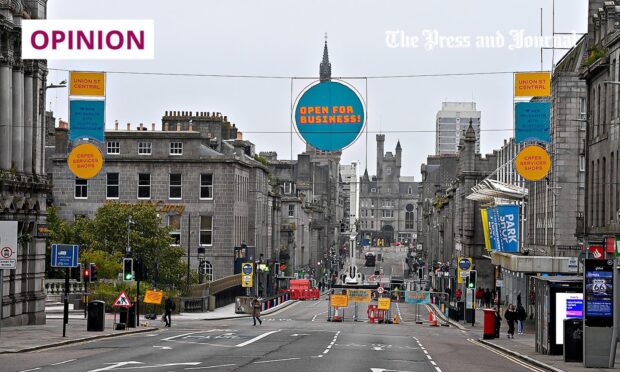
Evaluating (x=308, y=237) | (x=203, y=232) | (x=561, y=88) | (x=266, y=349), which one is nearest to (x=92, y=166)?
(x=266, y=349)

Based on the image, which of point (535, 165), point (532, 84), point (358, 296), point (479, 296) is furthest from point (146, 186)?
point (532, 84)

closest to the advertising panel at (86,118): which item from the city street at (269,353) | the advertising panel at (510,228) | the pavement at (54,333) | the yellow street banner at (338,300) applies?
the city street at (269,353)

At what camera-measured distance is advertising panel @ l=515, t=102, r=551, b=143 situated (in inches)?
1544

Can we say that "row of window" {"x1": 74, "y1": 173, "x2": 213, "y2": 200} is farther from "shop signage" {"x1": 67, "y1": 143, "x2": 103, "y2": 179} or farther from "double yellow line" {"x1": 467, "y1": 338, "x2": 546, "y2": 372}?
"shop signage" {"x1": 67, "y1": 143, "x2": 103, "y2": 179}

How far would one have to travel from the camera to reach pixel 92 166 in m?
40.8

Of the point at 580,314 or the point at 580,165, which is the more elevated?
the point at 580,165

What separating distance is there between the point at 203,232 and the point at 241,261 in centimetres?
370

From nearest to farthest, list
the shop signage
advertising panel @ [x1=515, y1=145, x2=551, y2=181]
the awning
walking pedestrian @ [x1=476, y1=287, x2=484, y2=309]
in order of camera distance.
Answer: the shop signage
advertising panel @ [x1=515, y1=145, x2=551, y2=181]
the awning
walking pedestrian @ [x1=476, y1=287, x2=484, y2=309]

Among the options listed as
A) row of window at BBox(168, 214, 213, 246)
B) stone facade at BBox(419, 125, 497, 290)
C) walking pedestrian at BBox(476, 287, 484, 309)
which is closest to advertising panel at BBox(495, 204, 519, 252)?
walking pedestrian at BBox(476, 287, 484, 309)

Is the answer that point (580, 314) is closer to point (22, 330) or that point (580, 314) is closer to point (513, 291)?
point (22, 330)

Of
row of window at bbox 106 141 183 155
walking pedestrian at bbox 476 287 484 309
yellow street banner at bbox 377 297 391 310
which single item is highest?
row of window at bbox 106 141 183 155

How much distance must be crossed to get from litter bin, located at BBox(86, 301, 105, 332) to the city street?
5.60 feet

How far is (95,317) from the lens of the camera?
49344 mm

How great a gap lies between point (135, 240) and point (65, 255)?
2822 centimetres
